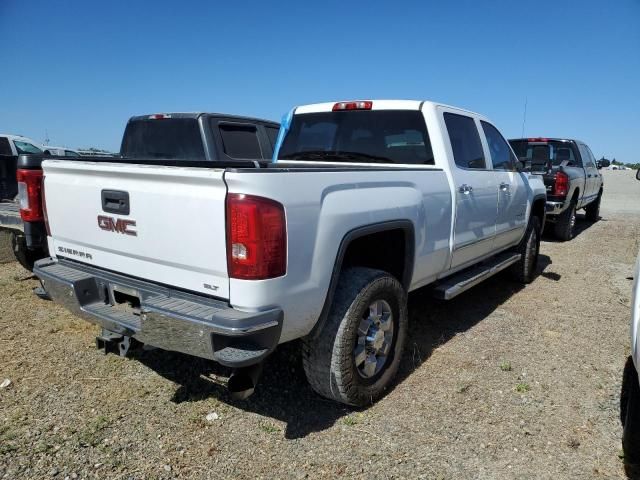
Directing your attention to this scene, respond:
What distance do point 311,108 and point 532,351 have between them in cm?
296

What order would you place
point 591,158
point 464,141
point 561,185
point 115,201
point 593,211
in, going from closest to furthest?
1. point 115,201
2. point 464,141
3. point 561,185
4. point 591,158
5. point 593,211

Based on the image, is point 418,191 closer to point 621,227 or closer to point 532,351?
point 532,351

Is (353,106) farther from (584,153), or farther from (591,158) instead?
(591,158)

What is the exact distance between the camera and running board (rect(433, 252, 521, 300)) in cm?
385

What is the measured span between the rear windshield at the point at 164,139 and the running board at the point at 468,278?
3.32m

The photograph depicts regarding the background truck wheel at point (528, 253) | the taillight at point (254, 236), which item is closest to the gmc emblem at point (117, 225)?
the taillight at point (254, 236)

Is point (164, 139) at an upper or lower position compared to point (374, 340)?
upper

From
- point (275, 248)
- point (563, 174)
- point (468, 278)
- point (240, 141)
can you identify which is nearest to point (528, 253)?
point (468, 278)

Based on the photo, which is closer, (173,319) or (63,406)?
(173,319)

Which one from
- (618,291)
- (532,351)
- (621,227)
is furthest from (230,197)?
(621,227)

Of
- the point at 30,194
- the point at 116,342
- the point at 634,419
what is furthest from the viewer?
the point at 30,194

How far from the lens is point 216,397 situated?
124 inches

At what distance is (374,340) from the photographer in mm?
3061

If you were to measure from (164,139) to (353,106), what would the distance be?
2943 mm
